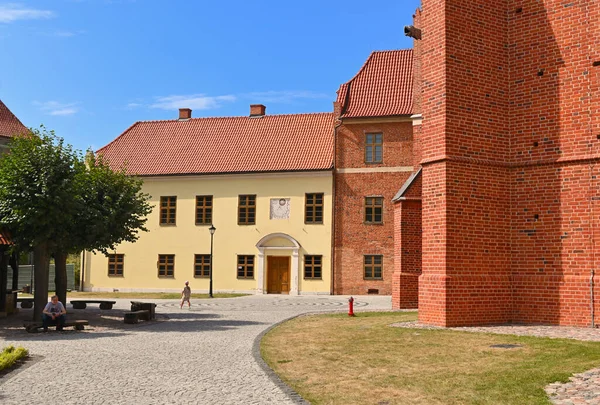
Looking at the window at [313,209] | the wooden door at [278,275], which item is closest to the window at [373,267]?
the window at [313,209]

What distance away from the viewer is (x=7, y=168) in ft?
59.1

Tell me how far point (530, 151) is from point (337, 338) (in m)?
6.39

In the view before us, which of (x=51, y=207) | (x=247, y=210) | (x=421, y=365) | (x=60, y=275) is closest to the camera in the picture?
(x=421, y=365)

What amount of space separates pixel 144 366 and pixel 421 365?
14.5ft

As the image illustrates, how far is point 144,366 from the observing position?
10859 mm

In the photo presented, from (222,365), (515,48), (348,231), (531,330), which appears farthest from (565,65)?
(348,231)

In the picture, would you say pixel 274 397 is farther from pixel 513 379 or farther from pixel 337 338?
pixel 337 338

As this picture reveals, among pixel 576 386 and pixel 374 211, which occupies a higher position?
pixel 374 211

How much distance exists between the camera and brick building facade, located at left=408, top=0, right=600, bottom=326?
14859 mm

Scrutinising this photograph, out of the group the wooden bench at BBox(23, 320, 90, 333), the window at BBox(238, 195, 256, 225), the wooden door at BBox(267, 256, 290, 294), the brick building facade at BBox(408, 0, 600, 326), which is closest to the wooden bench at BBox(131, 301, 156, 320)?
the wooden bench at BBox(23, 320, 90, 333)

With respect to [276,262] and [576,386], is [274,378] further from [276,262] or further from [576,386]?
[276,262]

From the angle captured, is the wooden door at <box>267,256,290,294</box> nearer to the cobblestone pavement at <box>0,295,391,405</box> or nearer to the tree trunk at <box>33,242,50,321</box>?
the cobblestone pavement at <box>0,295,391,405</box>

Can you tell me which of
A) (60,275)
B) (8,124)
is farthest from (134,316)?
(8,124)

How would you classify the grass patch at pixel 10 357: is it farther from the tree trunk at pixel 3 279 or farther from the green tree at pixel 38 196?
the tree trunk at pixel 3 279
